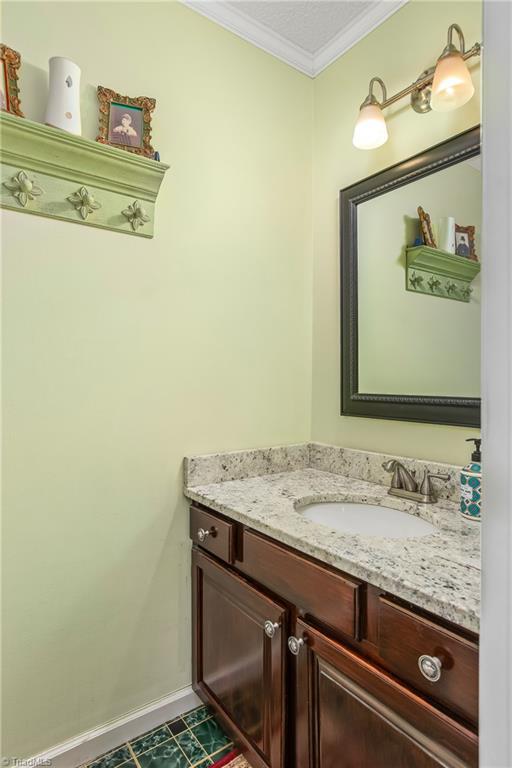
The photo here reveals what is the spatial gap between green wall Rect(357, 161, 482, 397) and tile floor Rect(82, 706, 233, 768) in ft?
4.38

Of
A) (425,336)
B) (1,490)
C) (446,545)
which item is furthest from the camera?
(425,336)

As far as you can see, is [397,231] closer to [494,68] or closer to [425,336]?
[425,336]

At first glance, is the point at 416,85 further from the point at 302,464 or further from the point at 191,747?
the point at 191,747

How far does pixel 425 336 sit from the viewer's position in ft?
4.73

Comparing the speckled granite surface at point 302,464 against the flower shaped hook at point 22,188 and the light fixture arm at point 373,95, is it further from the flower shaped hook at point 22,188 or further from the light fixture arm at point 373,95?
the light fixture arm at point 373,95

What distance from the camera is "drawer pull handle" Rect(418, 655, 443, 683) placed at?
742 millimetres

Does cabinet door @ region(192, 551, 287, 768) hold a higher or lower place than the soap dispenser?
lower

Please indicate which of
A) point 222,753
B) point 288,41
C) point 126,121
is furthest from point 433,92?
point 222,753

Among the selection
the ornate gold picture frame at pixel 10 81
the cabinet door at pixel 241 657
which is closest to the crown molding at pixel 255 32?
the ornate gold picture frame at pixel 10 81

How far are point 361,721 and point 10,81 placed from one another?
1.85 metres

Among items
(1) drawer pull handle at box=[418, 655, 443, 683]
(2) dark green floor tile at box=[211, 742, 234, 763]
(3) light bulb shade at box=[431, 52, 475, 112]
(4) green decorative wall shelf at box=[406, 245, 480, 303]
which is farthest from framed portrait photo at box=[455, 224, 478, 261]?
(2) dark green floor tile at box=[211, 742, 234, 763]

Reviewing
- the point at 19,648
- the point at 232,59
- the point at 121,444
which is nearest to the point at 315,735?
the point at 19,648

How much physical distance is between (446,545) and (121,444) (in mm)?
1015

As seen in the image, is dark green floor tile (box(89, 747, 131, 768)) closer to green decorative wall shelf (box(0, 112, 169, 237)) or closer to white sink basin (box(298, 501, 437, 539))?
white sink basin (box(298, 501, 437, 539))
